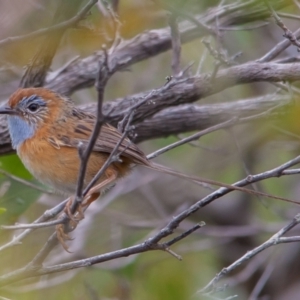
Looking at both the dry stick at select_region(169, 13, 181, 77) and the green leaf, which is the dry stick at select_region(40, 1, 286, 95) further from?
the green leaf

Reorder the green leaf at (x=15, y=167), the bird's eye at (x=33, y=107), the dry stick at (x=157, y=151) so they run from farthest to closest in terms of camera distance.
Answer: the green leaf at (x=15, y=167)
the bird's eye at (x=33, y=107)
the dry stick at (x=157, y=151)

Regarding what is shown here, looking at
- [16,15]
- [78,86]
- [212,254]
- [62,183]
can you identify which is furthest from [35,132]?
[212,254]

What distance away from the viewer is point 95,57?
682 cm

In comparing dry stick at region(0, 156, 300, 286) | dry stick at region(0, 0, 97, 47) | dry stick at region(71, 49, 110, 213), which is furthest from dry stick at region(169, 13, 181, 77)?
dry stick at region(71, 49, 110, 213)

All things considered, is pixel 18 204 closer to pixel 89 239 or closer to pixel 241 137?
pixel 89 239

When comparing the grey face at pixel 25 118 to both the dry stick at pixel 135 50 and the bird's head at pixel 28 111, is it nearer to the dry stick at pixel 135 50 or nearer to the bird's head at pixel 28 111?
the bird's head at pixel 28 111

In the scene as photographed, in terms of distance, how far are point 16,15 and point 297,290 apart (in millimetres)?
4763

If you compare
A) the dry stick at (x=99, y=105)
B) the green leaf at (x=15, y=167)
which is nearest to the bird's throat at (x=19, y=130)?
the green leaf at (x=15, y=167)

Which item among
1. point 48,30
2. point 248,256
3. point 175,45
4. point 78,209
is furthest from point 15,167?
point 248,256

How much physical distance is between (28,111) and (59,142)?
502 millimetres

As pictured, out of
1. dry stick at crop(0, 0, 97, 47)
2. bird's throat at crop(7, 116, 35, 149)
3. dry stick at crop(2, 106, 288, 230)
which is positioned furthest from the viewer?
bird's throat at crop(7, 116, 35, 149)

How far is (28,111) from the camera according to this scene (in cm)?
520

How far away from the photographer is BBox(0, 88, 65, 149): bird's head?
200 inches

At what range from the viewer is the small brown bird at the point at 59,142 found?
4.67 meters
